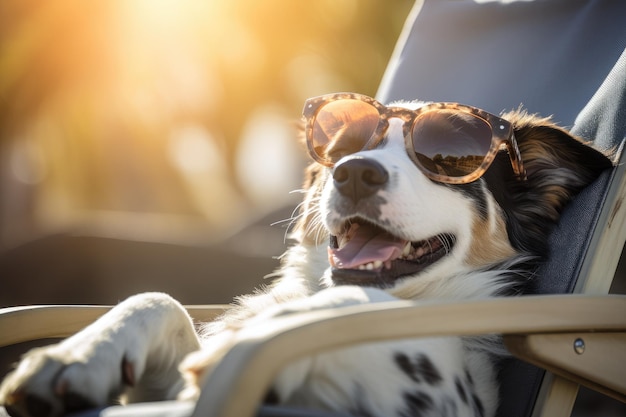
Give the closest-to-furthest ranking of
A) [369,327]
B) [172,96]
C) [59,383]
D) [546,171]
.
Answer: [369,327] < [59,383] < [546,171] < [172,96]

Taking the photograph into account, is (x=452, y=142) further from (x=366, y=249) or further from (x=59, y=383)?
(x=59, y=383)

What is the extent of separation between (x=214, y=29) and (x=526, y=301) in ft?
24.7

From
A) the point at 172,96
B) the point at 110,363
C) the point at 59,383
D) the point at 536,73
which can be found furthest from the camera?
the point at 172,96

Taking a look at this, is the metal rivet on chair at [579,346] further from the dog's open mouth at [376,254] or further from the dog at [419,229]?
the dog's open mouth at [376,254]

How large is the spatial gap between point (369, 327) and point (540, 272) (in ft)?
4.13

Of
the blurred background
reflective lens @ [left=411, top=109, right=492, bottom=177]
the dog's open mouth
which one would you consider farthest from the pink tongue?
the blurred background

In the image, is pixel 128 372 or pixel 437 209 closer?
pixel 128 372

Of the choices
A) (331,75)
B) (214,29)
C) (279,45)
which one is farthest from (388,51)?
(214,29)

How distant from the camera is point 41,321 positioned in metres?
2.41

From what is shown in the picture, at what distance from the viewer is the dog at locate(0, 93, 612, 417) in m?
2.04

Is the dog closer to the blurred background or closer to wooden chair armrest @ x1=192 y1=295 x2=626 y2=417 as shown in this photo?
wooden chair armrest @ x1=192 y1=295 x2=626 y2=417

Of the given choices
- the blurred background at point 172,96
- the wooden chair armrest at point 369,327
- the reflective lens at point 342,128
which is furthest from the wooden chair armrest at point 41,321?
the blurred background at point 172,96

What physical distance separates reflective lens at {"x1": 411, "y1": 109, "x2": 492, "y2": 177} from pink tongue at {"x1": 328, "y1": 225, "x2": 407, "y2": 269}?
28 cm

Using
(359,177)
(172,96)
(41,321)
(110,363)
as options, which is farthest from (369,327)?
(172,96)
